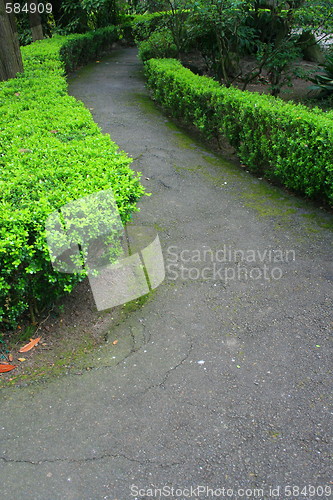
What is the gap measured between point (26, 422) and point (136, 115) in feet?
24.4

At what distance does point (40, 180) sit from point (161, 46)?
963 centimetres

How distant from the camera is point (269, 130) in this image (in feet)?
19.3

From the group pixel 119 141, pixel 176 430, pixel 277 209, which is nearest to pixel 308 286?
pixel 277 209

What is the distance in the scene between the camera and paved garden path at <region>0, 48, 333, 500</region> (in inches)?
92.9

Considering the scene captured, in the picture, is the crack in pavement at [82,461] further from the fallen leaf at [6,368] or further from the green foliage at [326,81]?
the green foliage at [326,81]

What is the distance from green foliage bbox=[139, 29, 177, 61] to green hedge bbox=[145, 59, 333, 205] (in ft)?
13.3

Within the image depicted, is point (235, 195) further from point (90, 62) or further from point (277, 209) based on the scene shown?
point (90, 62)

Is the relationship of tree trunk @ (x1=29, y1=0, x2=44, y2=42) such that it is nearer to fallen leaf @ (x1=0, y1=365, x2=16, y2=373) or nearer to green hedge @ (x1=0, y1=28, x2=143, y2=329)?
green hedge @ (x1=0, y1=28, x2=143, y2=329)

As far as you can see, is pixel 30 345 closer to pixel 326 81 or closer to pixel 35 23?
pixel 326 81

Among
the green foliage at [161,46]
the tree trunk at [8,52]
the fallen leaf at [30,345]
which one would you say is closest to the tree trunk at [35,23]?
the green foliage at [161,46]

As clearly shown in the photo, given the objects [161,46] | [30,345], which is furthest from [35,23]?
[30,345]

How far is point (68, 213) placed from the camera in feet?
10.5

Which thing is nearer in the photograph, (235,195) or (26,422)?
(26,422)

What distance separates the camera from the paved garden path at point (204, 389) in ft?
7.74
